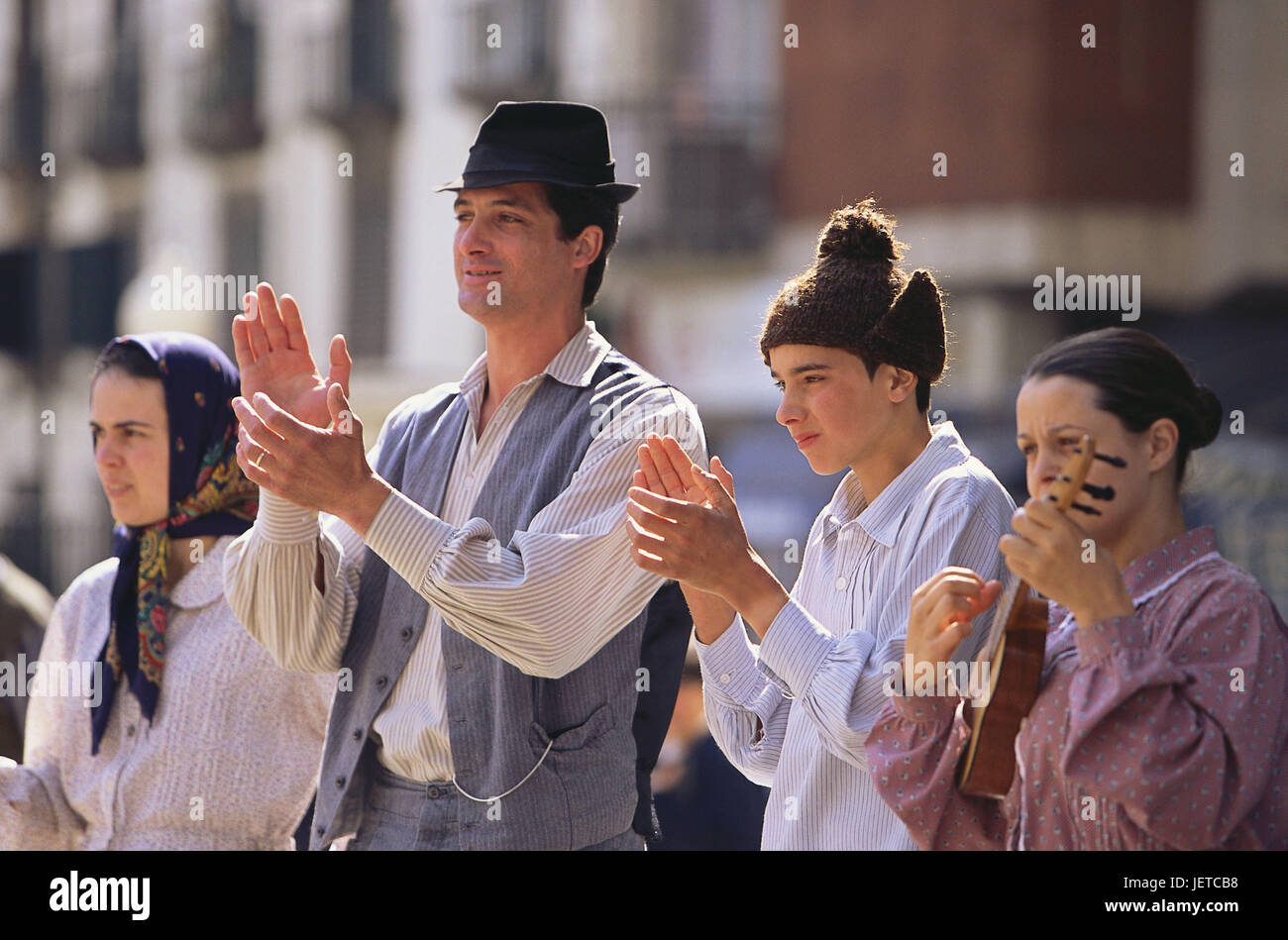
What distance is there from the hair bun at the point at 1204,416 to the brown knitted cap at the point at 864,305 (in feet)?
1.64

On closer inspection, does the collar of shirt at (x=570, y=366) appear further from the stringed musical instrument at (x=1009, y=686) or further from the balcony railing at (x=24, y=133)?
the balcony railing at (x=24, y=133)

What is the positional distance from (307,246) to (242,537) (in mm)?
14793

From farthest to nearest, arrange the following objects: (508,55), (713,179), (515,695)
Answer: (508,55) < (713,179) < (515,695)

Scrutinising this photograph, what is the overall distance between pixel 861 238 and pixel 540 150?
0.75 metres

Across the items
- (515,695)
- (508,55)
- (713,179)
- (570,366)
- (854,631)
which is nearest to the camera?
(854,631)

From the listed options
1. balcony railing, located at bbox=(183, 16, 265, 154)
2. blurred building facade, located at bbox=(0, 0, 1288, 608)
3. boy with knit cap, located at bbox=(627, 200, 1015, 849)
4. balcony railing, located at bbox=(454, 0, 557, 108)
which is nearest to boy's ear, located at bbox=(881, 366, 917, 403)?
boy with knit cap, located at bbox=(627, 200, 1015, 849)

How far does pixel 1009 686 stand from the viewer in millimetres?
2479

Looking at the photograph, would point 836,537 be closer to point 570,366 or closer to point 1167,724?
point 570,366

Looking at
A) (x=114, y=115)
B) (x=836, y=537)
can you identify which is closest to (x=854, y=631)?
(x=836, y=537)

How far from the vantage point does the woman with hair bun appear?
2.30m

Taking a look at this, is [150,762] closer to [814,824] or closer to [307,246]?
[814,824]
